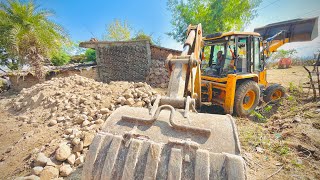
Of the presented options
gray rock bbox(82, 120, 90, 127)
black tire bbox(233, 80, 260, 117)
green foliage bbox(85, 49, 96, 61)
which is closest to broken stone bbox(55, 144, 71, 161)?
gray rock bbox(82, 120, 90, 127)

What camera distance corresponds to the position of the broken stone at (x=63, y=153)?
2.61 m

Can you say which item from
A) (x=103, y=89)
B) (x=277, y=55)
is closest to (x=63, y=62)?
(x=103, y=89)

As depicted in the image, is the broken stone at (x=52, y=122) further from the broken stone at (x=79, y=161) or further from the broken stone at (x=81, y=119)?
the broken stone at (x=79, y=161)

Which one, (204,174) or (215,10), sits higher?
(215,10)

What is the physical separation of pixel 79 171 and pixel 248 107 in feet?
14.8

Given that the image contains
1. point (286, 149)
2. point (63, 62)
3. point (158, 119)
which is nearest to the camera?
point (158, 119)

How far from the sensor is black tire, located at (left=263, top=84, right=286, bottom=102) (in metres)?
5.18

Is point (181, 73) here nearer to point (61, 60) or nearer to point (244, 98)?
point (244, 98)

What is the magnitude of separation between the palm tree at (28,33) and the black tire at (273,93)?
10330mm

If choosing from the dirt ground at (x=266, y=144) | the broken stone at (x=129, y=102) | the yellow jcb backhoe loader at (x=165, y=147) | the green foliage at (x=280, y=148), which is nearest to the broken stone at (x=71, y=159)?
the dirt ground at (x=266, y=144)

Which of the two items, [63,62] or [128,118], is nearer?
[128,118]

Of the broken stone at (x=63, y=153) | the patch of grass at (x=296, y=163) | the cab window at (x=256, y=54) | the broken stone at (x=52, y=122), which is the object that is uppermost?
the cab window at (x=256, y=54)

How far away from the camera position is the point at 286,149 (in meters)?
2.91

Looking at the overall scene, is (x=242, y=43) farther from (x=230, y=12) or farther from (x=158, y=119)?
(x=230, y=12)
